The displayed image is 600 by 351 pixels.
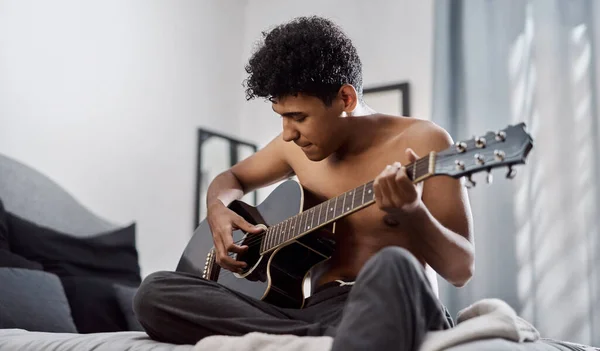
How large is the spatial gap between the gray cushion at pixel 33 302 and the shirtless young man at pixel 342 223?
1.77ft

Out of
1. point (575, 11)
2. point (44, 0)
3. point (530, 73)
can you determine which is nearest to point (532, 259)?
point (530, 73)

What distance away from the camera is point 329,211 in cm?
125

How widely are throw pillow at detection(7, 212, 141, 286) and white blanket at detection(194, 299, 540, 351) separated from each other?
113 centimetres

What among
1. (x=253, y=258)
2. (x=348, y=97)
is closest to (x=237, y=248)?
(x=253, y=258)

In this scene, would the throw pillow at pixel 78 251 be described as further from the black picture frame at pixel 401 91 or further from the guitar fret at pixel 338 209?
the black picture frame at pixel 401 91

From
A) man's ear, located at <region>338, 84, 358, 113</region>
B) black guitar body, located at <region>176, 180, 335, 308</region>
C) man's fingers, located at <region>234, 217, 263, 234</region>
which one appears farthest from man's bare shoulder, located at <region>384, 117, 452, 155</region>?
man's fingers, located at <region>234, 217, 263, 234</region>

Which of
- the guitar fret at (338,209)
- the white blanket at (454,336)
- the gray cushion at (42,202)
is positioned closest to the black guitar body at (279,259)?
the guitar fret at (338,209)

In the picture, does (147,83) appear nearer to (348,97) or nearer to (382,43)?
(382,43)

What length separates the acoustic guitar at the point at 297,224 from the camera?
3.18 ft

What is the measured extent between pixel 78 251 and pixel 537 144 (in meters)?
1.66

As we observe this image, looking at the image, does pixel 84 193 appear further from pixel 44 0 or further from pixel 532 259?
pixel 532 259

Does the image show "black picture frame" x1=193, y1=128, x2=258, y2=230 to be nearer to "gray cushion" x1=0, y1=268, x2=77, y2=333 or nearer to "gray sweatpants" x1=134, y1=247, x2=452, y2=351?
"gray cushion" x1=0, y1=268, x2=77, y2=333

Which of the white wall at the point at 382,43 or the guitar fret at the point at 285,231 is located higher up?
the white wall at the point at 382,43

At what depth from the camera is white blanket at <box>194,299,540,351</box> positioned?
88cm
